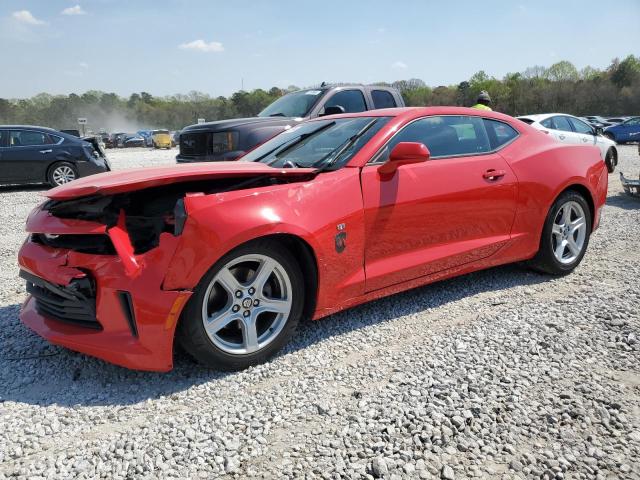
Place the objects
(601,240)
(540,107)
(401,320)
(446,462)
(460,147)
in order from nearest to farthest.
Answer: (446,462)
(401,320)
(460,147)
(601,240)
(540,107)

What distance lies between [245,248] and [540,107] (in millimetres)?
68488

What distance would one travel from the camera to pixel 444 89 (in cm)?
8206

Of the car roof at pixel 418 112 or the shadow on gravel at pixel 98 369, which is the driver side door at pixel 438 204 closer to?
the car roof at pixel 418 112

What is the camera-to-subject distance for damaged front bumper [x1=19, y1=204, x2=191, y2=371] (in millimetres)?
2445

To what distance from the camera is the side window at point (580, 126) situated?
452 inches

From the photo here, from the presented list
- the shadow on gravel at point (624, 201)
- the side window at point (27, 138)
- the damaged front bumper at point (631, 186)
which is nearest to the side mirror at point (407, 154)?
the shadow on gravel at point (624, 201)

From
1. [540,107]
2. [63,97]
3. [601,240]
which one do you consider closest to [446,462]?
[601,240]

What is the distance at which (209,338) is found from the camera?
103 inches

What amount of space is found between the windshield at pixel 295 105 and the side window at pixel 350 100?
11.3 inches

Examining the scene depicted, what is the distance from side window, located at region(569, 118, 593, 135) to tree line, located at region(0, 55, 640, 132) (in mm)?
31897

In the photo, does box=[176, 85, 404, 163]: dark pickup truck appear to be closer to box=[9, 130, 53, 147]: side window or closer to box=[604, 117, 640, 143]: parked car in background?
box=[9, 130, 53, 147]: side window

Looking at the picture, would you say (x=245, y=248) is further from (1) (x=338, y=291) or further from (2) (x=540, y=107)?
(2) (x=540, y=107)

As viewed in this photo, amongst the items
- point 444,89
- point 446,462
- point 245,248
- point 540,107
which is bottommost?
point 446,462

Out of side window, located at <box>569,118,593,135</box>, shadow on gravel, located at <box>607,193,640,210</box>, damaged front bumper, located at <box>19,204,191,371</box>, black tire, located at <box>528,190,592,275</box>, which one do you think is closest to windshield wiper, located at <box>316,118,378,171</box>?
damaged front bumper, located at <box>19,204,191,371</box>
